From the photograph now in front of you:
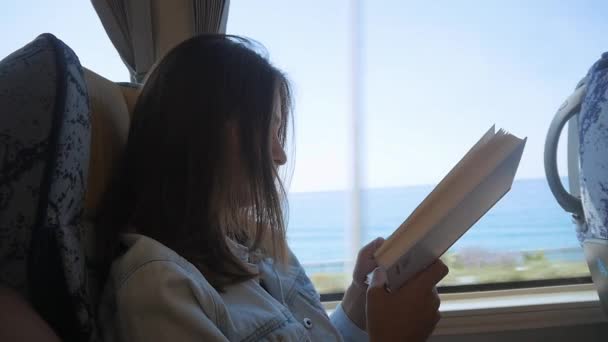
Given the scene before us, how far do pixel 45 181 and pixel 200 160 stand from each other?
251mm

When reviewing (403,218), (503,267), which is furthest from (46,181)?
(503,267)

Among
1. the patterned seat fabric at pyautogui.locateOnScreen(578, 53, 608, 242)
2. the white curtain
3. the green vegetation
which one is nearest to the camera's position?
the patterned seat fabric at pyautogui.locateOnScreen(578, 53, 608, 242)

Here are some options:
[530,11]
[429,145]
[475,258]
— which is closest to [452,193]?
[429,145]

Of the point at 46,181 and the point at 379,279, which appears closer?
the point at 46,181

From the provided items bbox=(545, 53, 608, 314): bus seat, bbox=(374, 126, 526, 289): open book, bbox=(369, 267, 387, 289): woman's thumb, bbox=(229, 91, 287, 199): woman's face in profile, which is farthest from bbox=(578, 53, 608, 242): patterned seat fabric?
bbox=(229, 91, 287, 199): woman's face in profile

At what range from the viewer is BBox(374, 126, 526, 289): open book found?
580mm

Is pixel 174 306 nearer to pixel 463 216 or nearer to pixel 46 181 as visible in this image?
pixel 46 181

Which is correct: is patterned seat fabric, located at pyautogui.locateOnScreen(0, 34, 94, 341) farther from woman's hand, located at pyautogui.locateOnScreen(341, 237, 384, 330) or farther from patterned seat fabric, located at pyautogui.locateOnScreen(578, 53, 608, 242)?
patterned seat fabric, located at pyautogui.locateOnScreen(578, 53, 608, 242)

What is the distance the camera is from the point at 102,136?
64 cm

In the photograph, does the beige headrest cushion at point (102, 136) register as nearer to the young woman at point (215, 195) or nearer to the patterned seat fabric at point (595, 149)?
the young woman at point (215, 195)

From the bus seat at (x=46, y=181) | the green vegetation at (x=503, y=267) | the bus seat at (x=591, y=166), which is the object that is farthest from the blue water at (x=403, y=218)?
the bus seat at (x=46, y=181)

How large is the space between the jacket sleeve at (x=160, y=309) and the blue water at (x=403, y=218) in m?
0.85

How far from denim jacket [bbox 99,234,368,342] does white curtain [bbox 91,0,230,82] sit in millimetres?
751

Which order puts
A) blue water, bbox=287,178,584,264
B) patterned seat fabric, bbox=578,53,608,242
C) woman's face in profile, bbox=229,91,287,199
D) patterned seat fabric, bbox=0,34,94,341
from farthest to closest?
blue water, bbox=287,178,584,264
patterned seat fabric, bbox=578,53,608,242
woman's face in profile, bbox=229,91,287,199
patterned seat fabric, bbox=0,34,94,341
